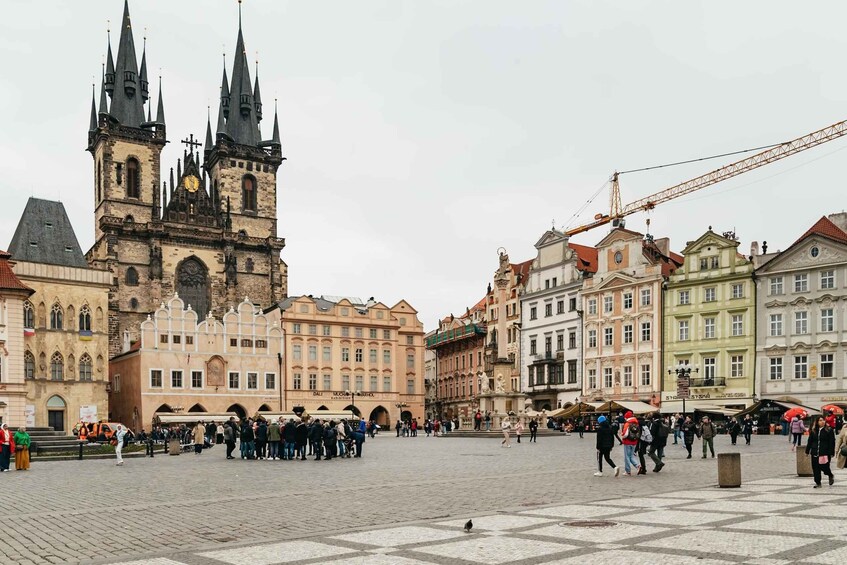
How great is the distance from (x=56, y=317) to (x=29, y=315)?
6.57 ft

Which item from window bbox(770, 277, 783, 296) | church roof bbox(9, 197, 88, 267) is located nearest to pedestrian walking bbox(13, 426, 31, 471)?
church roof bbox(9, 197, 88, 267)

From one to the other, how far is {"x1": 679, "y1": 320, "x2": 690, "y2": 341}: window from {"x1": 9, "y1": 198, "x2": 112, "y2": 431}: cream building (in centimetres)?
4111

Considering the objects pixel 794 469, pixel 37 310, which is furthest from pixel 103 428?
pixel 794 469

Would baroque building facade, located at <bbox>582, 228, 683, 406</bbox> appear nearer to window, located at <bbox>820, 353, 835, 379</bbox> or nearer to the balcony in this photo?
the balcony

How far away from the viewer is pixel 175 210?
305ft

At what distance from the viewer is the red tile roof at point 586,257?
2726 inches

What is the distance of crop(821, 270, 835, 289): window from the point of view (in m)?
53.3

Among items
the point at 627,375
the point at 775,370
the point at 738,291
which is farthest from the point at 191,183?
the point at 775,370

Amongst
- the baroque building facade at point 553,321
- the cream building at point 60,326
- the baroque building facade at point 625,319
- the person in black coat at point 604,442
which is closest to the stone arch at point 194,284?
the cream building at point 60,326

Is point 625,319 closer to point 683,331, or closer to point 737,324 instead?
point 683,331

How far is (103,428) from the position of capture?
168 feet

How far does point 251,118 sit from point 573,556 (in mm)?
96364

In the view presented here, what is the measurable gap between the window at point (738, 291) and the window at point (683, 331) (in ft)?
12.8

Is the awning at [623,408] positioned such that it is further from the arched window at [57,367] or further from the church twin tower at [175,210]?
the church twin tower at [175,210]
